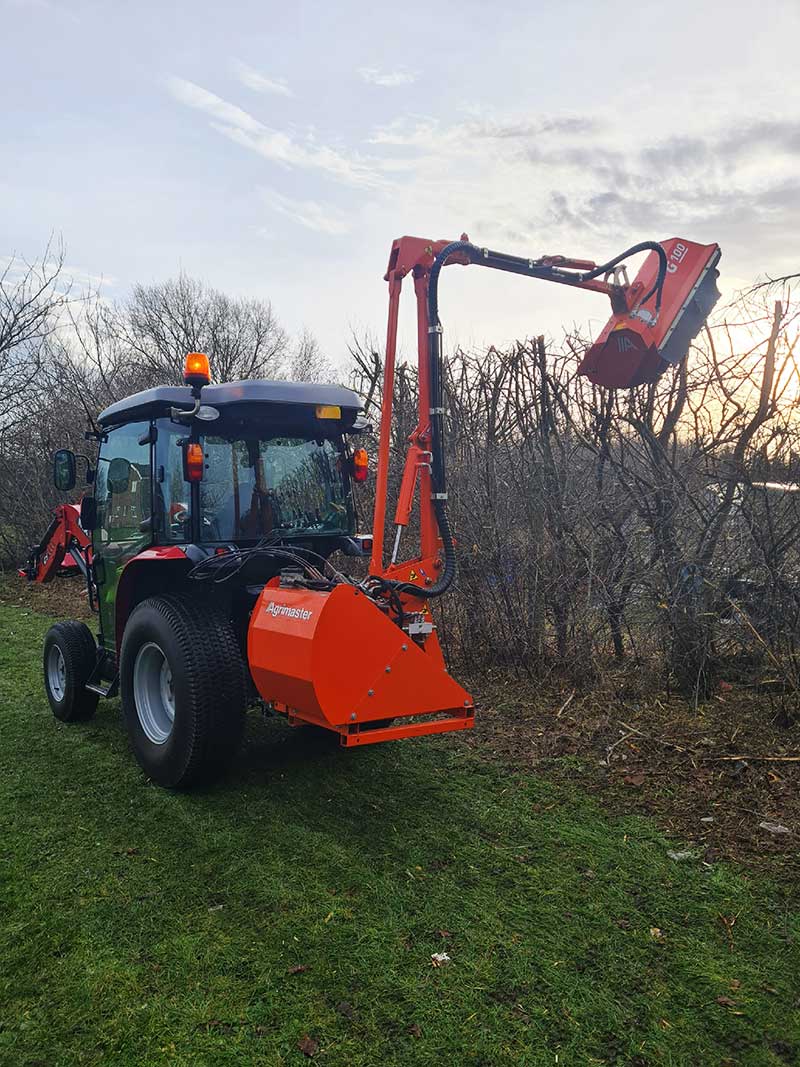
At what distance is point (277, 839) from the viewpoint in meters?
3.76

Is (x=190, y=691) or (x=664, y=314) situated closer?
(x=190, y=691)

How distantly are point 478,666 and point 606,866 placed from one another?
3.08m

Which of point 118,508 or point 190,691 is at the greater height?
point 118,508

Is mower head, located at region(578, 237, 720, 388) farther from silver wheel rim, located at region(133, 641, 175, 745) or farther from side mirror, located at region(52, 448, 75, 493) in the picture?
side mirror, located at region(52, 448, 75, 493)

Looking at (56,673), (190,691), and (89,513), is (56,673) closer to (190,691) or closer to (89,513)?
(89,513)

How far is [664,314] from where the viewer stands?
14.6 feet

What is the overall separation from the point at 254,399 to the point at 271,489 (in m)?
0.65

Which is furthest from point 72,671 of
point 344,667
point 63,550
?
point 344,667

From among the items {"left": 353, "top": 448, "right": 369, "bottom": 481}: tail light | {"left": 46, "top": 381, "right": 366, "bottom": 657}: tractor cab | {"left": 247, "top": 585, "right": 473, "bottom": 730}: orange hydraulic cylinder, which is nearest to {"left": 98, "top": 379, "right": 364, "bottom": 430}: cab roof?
{"left": 46, "top": 381, "right": 366, "bottom": 657}: tractor cab

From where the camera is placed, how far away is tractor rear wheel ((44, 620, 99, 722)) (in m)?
5.64

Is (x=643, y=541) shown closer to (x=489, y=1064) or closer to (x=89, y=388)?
(x=489, y=1064)

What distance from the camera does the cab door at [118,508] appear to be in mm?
4805

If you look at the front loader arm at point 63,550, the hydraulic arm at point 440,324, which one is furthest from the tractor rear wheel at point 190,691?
the front loader arm at point 63,550

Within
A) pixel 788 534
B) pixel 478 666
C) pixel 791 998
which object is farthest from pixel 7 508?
pixel 791 998
